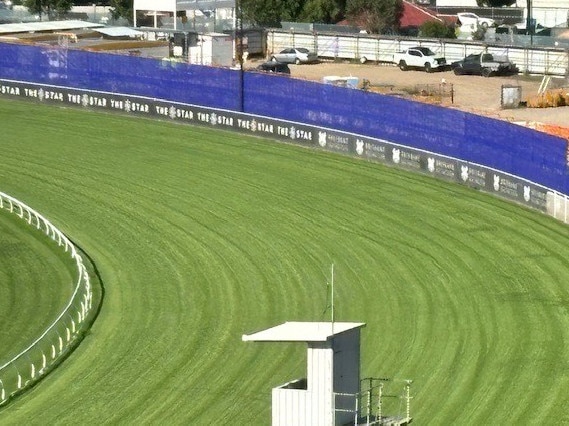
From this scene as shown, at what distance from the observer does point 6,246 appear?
4359 cm

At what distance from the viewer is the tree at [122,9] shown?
315 ft

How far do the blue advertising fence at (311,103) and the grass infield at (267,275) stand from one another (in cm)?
138

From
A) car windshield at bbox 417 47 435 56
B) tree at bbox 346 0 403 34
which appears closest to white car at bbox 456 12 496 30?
tree at bbox 346 0 403 34

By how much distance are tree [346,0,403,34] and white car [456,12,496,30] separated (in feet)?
17.7

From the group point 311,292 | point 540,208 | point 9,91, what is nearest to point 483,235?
point 540,208

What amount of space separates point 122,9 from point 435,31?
70.5ft

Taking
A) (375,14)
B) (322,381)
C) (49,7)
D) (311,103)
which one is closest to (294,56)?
(375,14)

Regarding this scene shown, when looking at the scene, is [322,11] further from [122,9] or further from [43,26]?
[43,26]

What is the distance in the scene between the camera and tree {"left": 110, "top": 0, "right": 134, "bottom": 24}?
315ft

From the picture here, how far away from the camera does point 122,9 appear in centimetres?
9656

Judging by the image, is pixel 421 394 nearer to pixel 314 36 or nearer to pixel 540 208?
pixel 540 208

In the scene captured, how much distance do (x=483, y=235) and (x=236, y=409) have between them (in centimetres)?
1437

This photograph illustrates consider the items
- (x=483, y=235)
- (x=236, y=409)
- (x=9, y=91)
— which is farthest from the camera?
(x=9, y=91)

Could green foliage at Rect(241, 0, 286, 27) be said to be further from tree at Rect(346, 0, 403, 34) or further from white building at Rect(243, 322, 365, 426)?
white building at Rect(243, 322, 365, 426)
